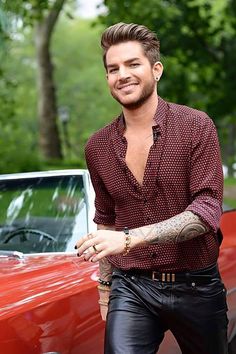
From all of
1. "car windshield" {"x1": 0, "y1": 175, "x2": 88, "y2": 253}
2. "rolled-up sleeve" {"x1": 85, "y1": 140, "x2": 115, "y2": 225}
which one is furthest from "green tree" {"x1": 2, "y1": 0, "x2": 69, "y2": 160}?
"rolled-up sleeve" {"x1": 85, "y1": 140, "x2": 115, "y2": 225}

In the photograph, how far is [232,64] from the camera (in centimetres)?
2000

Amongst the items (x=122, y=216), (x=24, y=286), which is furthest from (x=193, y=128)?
(x=24, y=286)

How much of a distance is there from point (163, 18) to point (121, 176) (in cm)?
1621

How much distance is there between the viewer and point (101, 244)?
7.99 ft

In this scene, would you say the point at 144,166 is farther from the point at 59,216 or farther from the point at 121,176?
the point at 59,216

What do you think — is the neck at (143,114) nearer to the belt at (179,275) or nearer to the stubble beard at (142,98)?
the stubble beard at (142,98)

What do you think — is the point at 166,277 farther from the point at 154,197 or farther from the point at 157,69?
the point at 157,69

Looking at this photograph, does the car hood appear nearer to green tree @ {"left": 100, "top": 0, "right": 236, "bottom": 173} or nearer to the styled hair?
the styled hair

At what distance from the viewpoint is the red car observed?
283 centimetres

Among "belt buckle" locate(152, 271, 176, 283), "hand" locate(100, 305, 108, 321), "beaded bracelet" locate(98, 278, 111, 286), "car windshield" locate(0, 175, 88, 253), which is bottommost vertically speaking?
"hand" locate(100, 305, 108, 321)

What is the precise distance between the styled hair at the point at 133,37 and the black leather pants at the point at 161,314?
32.7 inches

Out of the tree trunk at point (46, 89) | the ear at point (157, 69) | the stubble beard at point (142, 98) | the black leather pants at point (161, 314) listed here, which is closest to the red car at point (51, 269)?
the black leather pants at point (161, 314)

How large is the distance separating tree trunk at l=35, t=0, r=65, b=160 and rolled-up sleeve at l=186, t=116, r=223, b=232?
1787cm

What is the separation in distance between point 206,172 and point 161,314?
55cm
